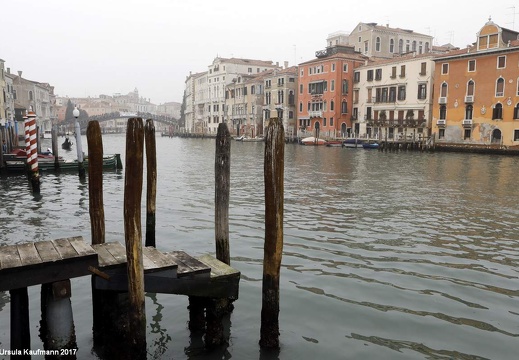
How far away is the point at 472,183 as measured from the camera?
15.7 metres

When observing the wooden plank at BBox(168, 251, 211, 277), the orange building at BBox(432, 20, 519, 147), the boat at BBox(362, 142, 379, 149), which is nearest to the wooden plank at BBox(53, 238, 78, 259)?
the wooden plank at BBox(168, 251, 211, 277)

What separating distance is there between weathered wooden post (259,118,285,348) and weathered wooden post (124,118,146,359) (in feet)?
3.39

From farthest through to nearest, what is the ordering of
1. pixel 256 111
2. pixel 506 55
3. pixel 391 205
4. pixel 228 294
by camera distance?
1. pixel 256 111
2. pixel 506 55
3. pixel 391 205
4. pixel 228 294

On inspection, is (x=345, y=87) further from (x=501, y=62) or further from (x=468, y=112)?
(x=501, y=62)

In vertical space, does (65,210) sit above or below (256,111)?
below

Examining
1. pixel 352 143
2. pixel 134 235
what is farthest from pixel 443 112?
pixel 134 235

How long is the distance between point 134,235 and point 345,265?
380cm

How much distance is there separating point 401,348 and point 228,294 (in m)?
1.65

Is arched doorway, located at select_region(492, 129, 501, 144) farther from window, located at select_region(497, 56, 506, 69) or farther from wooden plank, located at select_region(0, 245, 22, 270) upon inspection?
wooden plank, located at select_region(0, 245, 22, 270)

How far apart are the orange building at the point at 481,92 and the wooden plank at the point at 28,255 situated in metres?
31.5

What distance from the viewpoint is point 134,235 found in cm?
350

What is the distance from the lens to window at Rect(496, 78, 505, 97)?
100 ft

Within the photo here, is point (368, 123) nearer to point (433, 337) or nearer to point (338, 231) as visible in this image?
point (338, 231)

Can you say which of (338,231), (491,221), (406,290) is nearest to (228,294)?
(406,290)
